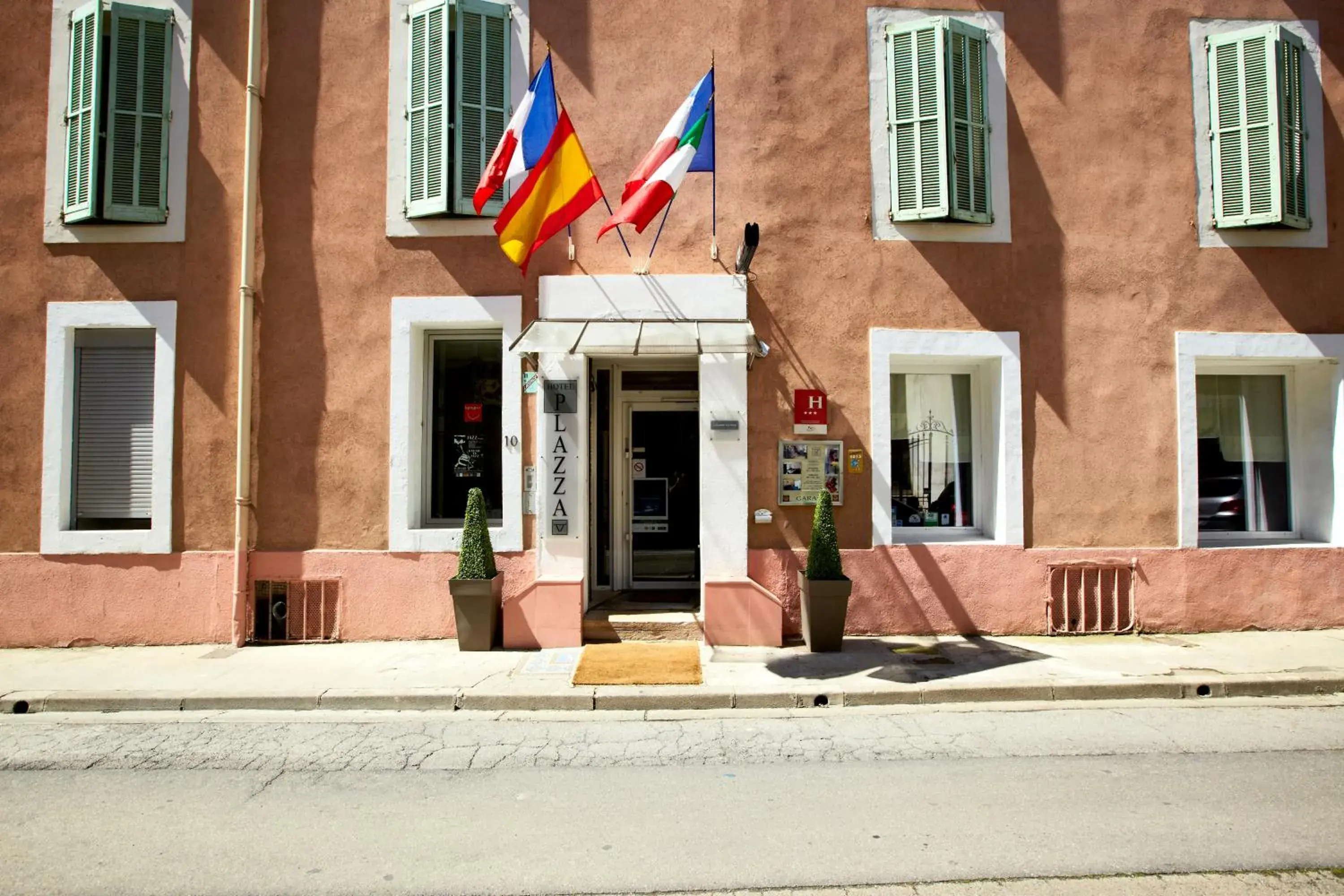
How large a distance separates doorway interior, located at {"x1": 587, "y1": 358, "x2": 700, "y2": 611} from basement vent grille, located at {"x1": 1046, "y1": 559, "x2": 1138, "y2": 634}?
4.04 metres

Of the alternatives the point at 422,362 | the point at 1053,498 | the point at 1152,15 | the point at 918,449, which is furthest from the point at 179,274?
the point at 1152,15

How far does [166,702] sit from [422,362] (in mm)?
4190

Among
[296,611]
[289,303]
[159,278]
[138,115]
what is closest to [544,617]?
[296,611]

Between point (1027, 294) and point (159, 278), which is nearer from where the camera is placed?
point (159, 278)

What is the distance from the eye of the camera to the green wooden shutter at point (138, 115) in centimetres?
904

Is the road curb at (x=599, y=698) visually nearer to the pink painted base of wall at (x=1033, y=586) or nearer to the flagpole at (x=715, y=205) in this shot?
the pink painted base of wall at (x=1033, y=586)

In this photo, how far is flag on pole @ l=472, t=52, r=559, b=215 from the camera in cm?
782

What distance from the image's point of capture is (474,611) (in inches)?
334

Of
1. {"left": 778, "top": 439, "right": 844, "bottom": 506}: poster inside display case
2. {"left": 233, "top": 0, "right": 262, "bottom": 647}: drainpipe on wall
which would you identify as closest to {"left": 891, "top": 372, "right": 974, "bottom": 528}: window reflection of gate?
{"left": 778, "top": 439, "right": 844, "bottom": 506}: poster inside display case

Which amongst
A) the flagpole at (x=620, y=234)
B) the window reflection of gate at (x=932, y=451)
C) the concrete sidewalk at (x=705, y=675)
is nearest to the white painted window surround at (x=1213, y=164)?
the window reflection of gate at (x=932, y=451)

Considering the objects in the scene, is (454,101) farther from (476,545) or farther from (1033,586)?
(1033,586)

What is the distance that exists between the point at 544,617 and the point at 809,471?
3223 mm

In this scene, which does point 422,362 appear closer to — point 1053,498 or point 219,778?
point 219,778

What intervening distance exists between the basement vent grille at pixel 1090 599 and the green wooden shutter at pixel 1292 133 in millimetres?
4343
